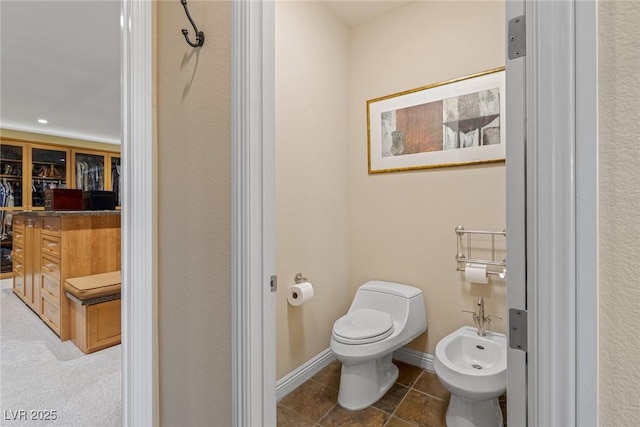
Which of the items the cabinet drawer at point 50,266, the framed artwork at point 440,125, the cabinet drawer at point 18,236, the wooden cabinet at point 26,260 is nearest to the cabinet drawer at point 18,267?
the wooden cabinet at point 26,260

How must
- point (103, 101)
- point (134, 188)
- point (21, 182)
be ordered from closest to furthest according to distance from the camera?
point (134, 188) < point (103, 101) < point (21, 182)

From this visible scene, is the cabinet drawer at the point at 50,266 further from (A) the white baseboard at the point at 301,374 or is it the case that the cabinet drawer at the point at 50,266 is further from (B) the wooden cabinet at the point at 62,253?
(A) the white baseboard at the point at 301,374

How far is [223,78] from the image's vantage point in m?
1.05

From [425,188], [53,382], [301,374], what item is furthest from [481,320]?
[53,382]

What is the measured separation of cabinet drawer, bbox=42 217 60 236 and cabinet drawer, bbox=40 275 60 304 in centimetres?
43

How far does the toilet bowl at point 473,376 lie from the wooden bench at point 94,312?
246cm

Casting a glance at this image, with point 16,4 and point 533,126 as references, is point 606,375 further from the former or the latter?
point 16,4

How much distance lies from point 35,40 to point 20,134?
12.0 ft

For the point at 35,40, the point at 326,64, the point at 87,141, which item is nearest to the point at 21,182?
the point at 87,141

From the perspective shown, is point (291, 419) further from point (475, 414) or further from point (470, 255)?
point (470, 255)

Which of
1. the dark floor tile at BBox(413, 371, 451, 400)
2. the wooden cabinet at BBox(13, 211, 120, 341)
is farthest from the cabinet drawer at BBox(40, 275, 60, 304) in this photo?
the dark floor tile at BBox(413, 371, 451, 400)

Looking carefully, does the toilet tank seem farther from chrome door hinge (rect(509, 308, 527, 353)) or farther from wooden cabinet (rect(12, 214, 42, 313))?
wooden cabinet (rect(12, 214, 42, 313))

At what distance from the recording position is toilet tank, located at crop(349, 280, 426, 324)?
2107 mm

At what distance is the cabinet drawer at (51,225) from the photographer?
2760mm
